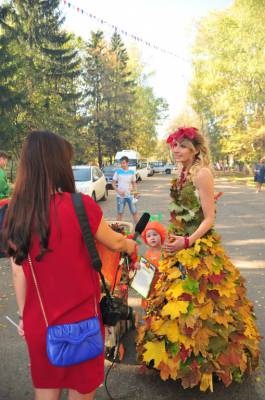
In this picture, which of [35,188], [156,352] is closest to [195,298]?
[156,352]

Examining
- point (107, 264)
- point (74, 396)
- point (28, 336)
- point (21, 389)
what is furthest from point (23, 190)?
point (21, 389)

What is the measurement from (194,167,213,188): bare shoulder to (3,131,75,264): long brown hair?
139 centimetres

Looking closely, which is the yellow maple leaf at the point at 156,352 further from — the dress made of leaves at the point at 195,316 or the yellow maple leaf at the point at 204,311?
the yellow maple leaf at the point at 204,311

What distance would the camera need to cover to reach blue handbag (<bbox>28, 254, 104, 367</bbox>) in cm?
204

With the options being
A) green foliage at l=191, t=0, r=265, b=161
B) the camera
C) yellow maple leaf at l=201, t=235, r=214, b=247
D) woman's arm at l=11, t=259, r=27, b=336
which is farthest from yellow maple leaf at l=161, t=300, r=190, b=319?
green foliage at l=191, t=0, r=265, b=161

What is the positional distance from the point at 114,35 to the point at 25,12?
19.4 meters

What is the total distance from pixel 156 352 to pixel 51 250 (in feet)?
5.91

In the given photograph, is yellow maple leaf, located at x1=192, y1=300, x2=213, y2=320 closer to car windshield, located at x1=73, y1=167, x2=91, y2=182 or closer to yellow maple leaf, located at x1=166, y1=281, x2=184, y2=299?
yellow maple leaf, located at x1=166, y1=281, x2=184, y2=299

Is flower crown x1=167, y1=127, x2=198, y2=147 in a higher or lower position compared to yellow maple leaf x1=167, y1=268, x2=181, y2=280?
higher

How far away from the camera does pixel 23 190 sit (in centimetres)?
205

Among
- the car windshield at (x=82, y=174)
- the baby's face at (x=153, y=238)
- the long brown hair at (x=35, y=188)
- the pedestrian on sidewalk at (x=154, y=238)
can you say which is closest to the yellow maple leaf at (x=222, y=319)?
the pedestrian on sidewalk at (x=154, y=238)

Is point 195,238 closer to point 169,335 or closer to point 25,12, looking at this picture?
point 169,335

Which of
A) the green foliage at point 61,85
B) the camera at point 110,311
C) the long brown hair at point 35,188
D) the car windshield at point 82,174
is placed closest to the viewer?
the long brown hair at point 35,188

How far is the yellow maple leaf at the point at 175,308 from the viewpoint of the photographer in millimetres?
3352
